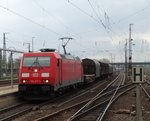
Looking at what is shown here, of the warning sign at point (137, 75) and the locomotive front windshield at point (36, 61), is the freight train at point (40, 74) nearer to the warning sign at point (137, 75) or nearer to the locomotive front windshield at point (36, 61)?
the locomotive front windshield at point (36, 61)

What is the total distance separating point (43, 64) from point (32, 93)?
1726 mm

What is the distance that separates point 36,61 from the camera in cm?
2152

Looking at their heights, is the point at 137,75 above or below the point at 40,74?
above

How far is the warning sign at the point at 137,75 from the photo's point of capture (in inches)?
432

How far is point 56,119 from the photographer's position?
1457 centimetres

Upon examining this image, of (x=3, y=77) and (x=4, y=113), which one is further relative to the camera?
(x=3, y=77)

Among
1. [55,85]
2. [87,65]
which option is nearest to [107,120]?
[55,85]

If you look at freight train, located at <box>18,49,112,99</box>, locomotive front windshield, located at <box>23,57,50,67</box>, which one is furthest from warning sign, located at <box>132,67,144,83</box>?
locomotive front windshield, located at <box>23,57,50,67</box>

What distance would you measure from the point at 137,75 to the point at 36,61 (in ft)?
36.7

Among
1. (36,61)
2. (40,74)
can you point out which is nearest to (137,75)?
(40,74)

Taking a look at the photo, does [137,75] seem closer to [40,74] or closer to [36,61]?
[40,74]

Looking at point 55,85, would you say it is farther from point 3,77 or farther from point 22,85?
point 3,77

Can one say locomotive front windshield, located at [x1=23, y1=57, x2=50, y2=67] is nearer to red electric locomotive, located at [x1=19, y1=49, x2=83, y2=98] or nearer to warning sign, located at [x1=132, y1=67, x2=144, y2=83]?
red electric locomotive, located at [x1=19, y1=49, x2=83, y2=98]

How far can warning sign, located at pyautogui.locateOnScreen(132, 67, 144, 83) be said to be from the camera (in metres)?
11.0
